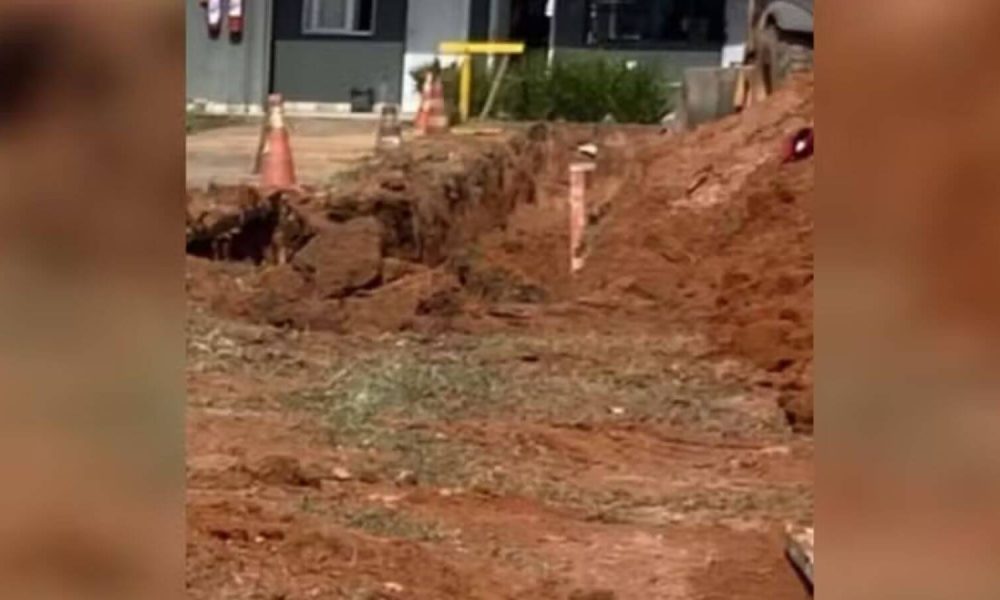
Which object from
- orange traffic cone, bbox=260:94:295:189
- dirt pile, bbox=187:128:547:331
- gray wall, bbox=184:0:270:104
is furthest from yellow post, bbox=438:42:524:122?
dirt pile, bbox=187:128:547:331

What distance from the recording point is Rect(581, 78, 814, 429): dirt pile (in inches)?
291

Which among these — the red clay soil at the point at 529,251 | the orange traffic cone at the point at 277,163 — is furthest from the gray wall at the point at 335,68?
the red clay soil at the point at 529,251

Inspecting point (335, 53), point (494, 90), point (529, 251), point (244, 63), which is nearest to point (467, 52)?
point (494, 90)

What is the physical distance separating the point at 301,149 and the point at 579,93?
3.38 metres

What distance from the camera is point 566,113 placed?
16.0 metres

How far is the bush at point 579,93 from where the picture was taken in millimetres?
16047

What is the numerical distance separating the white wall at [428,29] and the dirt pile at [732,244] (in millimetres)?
7819

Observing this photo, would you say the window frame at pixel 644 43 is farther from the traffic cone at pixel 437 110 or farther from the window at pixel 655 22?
the traffic cone at pixel 437 110

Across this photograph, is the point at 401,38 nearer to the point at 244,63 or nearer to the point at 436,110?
the point at 244,63

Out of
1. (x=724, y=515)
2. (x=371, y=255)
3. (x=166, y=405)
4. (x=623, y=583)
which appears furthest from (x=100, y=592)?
(x=371, y=255)

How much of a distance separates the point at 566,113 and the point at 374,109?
4.00 m

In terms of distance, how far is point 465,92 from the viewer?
Result: 1655cm

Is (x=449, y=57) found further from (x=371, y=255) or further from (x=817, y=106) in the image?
(x=817, y=106)

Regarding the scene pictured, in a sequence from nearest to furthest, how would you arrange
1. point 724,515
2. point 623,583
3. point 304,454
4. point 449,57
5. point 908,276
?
1. point 908,276
2. point 623,583
3. point 724,515
4. point 304,454
5. point 449,57
